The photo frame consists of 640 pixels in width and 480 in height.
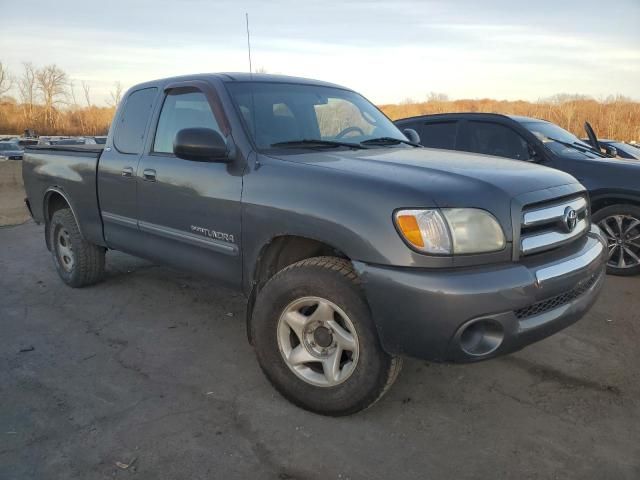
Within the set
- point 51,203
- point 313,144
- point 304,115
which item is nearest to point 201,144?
point 313,144

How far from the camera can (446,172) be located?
8.57 ft

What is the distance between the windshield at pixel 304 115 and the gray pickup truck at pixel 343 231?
0.04 feet

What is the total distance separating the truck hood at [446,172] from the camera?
7.89 ft

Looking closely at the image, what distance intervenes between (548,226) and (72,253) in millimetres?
4139

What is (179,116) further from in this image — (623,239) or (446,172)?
(623,239)

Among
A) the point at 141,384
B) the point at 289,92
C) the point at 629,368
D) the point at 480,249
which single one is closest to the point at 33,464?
the point at 141,384

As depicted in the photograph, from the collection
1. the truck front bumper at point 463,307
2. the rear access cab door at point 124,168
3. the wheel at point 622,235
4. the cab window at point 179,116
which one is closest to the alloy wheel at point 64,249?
the rear access cab door at point 124,168

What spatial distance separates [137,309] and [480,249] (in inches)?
124

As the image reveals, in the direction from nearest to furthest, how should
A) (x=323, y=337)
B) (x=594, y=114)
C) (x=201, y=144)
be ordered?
1. (x=323, y=337)
2. (x=201, y=144)
3. (x=594, y=114)

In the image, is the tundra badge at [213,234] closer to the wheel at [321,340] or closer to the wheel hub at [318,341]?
the wheel at [321,340]

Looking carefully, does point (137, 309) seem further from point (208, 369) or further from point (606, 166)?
point (606, 166)

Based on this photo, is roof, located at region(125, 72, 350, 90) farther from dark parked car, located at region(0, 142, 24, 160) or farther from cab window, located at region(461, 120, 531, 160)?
dark parked car, located at region(0, 142, 24, 160)

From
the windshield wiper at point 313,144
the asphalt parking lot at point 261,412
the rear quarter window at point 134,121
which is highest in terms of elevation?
the rear quarter window at point 134,121

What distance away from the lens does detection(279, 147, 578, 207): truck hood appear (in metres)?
2.41
